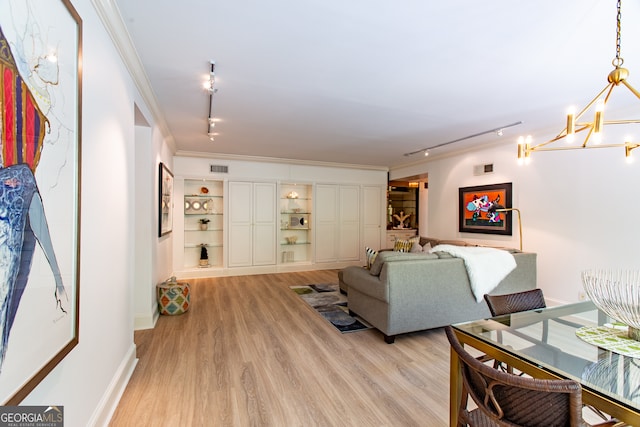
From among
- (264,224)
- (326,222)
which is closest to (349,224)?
(326,222)

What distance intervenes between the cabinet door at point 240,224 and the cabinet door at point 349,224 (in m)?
2.18

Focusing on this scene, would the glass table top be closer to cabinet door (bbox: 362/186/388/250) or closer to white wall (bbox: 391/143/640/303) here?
white wall (bbox: 391/143/640/303)

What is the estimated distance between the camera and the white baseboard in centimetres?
166

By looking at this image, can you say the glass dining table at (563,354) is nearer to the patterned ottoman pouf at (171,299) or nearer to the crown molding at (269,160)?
the patterned ottoman pouf at (171,299)

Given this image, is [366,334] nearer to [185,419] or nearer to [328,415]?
[328,415]

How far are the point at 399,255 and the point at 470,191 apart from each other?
2935 mm

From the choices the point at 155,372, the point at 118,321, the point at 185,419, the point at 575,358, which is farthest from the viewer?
the point at 155,372

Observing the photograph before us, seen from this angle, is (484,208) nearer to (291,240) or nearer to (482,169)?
(482,169)

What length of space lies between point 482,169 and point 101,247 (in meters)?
5.38

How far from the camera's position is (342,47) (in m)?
2.13

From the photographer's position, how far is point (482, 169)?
16.4 feet

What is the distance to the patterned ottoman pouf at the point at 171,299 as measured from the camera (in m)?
3.63

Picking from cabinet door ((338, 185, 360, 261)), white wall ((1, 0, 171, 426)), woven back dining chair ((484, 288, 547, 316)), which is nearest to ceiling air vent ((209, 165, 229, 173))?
cabinet door ((338, 185, 360, 261))

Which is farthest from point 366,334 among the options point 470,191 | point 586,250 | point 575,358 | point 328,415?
point 470,191
